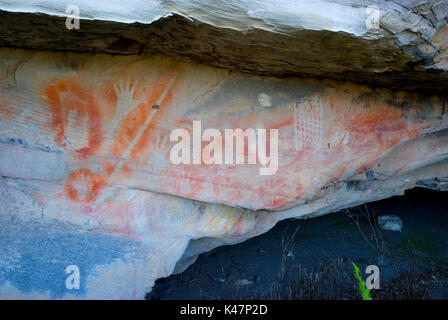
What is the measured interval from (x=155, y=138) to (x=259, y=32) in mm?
825

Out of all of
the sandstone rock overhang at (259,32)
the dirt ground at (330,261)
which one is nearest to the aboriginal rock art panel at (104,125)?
the sandstone rock overhang at (259,32)

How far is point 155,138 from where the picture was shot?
6.55ft

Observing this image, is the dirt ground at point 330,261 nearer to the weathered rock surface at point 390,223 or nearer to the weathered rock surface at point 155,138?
the weathered rock surface at point 390,223

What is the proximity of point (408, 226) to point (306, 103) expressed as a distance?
1.72 meters

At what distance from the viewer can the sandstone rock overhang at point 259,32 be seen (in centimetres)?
137

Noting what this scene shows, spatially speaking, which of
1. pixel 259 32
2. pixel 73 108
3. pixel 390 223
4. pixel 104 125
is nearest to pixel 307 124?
pixel 259 32

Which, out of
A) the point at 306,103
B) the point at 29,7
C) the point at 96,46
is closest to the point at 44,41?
the point at 96,46

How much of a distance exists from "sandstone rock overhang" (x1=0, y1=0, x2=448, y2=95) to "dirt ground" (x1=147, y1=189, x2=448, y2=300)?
1319 mm

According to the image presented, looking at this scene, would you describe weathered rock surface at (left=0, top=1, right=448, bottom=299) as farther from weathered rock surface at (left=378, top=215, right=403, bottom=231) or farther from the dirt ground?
weathered rock surface at (left=378, top=215, right=403, bottom=231)

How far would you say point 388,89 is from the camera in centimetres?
211

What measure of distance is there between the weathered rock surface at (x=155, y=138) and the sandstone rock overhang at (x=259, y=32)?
2 centimetres

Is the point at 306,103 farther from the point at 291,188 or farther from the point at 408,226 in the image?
the point at 408,226

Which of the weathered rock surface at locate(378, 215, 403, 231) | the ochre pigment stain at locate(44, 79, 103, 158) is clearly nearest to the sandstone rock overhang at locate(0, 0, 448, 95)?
the ochre pigment stain at locate(44, 79, 103, 158)

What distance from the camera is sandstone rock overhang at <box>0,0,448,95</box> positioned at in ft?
4.48
